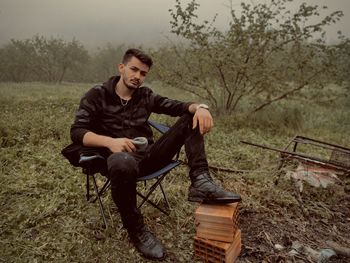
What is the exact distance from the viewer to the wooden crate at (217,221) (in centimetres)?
258

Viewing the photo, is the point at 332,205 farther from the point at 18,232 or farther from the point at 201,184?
the point at 18,232

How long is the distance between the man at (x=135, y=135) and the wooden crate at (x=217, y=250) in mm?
323

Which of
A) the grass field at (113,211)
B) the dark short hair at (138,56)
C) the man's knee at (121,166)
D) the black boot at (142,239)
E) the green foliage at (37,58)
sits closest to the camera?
the man's knee at (121,166)

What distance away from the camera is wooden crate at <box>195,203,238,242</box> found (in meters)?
2.58

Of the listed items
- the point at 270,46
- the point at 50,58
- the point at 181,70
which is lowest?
the point at 50,58

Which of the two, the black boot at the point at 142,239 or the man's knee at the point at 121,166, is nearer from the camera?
the man's knee at the point at 121,166

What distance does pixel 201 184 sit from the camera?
2736mm

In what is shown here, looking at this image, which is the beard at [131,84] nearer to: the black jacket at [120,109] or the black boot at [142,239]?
the black jacket at [120,109]

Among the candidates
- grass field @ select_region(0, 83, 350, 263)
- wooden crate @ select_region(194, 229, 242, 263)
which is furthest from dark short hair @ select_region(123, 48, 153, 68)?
wooden crate @ select_region(194, 229, 242, 263)

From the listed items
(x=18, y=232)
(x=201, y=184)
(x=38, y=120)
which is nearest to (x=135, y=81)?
(x=201, y=184)

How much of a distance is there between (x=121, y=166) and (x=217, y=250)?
1006mm

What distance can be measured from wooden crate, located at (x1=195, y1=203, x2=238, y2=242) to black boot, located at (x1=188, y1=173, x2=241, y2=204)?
0.07 m

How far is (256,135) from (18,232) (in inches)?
215

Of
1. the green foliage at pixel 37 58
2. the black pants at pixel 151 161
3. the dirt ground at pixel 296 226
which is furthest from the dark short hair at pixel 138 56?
the green foliage at pixel 37 58
